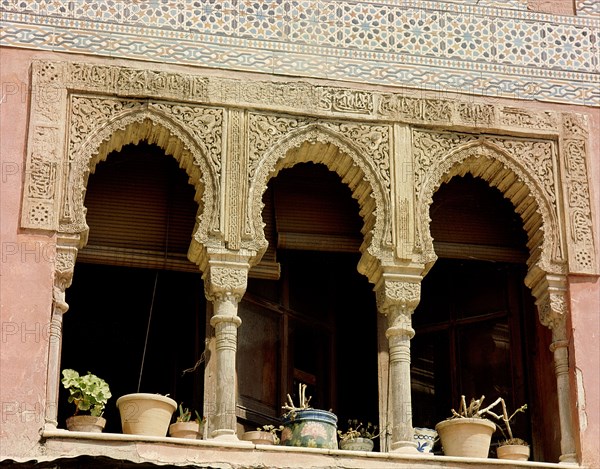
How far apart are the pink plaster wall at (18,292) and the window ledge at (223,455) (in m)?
0.21

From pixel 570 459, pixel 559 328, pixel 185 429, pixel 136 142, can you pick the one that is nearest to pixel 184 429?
pixel 185 429

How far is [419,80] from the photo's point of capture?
34.6 feet

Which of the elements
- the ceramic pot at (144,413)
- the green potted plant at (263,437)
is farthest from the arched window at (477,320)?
the ceramic pot at (144,413)

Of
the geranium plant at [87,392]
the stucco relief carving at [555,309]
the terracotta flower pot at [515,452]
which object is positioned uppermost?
the stucco relief carving at [555,309]

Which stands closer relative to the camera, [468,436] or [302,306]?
[468,436]

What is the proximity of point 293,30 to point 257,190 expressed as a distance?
1.25 m

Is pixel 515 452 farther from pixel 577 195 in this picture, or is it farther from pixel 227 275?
pixel 227 275

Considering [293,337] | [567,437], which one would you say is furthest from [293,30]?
[567,437]

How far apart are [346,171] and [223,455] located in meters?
2.26

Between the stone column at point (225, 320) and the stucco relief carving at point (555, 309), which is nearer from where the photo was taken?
the stone column at point (225, 320)

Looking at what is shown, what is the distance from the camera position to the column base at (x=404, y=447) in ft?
31.4

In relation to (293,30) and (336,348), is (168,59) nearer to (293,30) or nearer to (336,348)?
(293,30)

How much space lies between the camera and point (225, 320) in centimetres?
973

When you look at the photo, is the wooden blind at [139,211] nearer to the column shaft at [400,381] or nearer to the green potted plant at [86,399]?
the green potted plant at [86,399]
